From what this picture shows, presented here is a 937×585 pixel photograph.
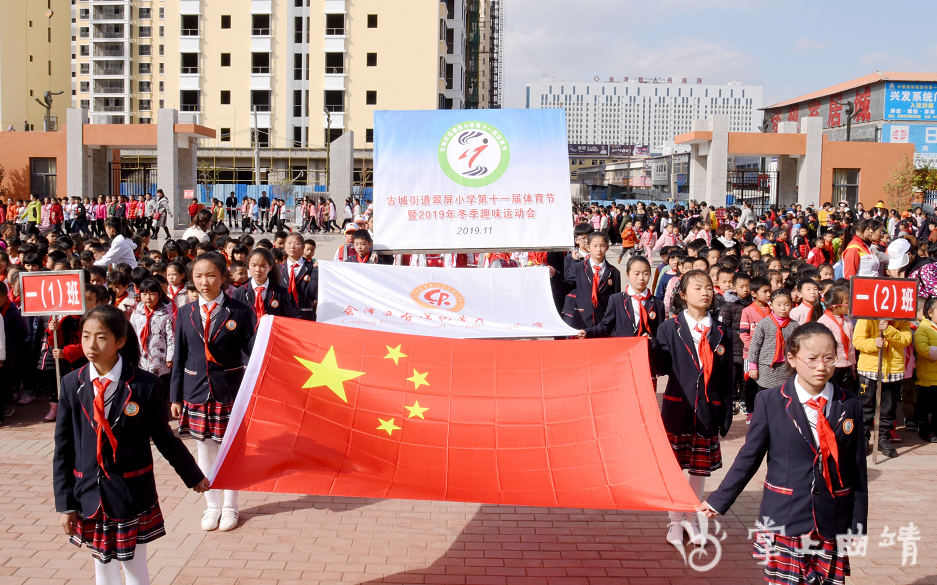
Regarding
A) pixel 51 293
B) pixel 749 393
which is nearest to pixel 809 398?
pixel 749 393

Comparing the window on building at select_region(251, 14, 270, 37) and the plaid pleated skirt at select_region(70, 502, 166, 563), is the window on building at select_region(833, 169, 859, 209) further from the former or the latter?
the window on building at select_region(251, 14, 270, 37)

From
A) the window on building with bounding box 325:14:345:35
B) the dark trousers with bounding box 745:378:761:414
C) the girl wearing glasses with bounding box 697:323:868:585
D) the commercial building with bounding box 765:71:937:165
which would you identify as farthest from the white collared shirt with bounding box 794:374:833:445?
the window on building with bounding box 325:14:345:35

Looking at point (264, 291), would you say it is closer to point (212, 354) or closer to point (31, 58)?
point (212, 354)

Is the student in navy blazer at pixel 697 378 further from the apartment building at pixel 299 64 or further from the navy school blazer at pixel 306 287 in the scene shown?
the apartment building at pixel 299 64

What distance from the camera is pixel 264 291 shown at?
20.4 ft

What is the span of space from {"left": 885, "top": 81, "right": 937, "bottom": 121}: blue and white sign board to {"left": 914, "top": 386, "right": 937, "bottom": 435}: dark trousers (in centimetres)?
4978

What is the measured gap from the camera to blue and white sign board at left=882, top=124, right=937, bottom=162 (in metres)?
50.0

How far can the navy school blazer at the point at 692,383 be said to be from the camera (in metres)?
4.97

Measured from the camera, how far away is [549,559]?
5.03 metres

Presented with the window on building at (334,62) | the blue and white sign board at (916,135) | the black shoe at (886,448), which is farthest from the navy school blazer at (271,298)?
the blue and white sign board at (916,135)

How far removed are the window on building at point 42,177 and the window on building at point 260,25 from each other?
73.6 ft

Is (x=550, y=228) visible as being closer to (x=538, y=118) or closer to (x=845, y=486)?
(x=538, y=118)

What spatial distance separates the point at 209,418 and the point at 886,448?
5.91 metres

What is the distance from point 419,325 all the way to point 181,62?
5118 centimetres
